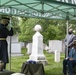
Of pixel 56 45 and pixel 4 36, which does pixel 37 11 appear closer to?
pixel 4 36

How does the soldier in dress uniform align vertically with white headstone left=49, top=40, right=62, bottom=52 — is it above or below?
above

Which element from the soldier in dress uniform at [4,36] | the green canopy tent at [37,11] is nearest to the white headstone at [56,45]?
the green canopy tent at [37,11]

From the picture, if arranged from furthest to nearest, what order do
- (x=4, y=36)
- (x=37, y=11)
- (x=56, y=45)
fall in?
(x=56, y=45) → (x=37, y=11) → (x=4, y=36)

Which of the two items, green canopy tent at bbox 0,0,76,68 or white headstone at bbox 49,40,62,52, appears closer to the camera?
green canopy tent at bbox 0,0,76,68

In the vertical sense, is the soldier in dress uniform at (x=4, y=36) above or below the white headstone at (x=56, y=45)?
above

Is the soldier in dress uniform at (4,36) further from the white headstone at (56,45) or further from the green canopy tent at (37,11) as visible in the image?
the white headstone at (56,45)

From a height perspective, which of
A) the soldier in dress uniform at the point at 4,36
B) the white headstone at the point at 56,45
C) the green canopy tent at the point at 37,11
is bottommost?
the white headstone at the point at 56,45

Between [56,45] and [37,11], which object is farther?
[56,45]

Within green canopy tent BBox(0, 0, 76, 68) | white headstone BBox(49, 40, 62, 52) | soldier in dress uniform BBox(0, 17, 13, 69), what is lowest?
white headstone BBox(49, 40, 62, 52)

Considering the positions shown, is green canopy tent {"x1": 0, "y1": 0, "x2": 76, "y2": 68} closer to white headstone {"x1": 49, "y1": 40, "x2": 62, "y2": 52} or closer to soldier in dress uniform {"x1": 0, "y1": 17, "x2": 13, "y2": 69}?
soldier in dress uniform {"x1": 0, "y1": 17, "x2": 13, "y2": 69}

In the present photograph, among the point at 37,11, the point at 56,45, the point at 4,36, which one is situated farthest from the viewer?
the point at 56,45

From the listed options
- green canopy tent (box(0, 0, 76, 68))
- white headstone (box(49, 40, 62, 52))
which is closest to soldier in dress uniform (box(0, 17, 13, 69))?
green canopy tent (box(0, 0, 76, 68))

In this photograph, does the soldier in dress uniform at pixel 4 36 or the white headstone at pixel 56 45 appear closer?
the soldier in dress uniform at pixel 4 36

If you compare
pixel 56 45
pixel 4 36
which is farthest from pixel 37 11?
pixel 56 45
